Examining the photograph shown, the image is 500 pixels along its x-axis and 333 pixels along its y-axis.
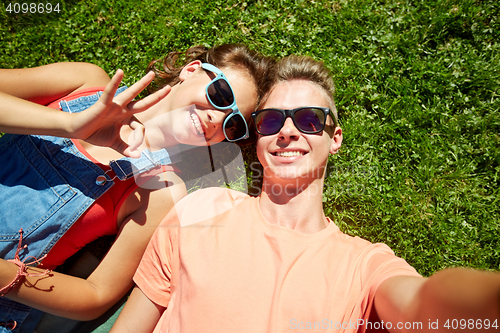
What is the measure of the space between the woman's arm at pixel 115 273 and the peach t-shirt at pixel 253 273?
0.16m

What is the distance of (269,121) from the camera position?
2707 mm

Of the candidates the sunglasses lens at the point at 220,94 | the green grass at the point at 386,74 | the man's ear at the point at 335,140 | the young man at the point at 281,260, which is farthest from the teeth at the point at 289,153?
the green grass at the point at 386,74

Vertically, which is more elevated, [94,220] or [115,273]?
[94,220]

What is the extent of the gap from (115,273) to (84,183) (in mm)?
905

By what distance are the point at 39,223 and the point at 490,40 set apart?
523cm

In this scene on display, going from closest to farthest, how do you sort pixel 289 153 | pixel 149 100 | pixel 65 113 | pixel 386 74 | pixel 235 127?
pixel 149 100, pixel 65 113, pixel 289 153, pixel 235 127, pixel 386 74

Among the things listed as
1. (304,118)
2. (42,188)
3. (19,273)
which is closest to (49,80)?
(42,188)

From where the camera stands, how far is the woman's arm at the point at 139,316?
2.51m

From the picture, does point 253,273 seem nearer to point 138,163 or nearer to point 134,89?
point 138,163

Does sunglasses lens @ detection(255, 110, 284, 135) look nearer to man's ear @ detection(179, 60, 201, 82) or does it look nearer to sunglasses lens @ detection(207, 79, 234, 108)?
sunglasses lens @ detection(207, 79, 234, 108)

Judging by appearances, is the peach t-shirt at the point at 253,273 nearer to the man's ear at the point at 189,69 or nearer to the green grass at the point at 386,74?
the green grass at the point at 386,74

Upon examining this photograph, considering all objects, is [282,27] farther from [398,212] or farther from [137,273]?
[137,273]

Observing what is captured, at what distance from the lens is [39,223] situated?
Result: 251 cm

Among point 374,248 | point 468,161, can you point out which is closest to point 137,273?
point 374,248
